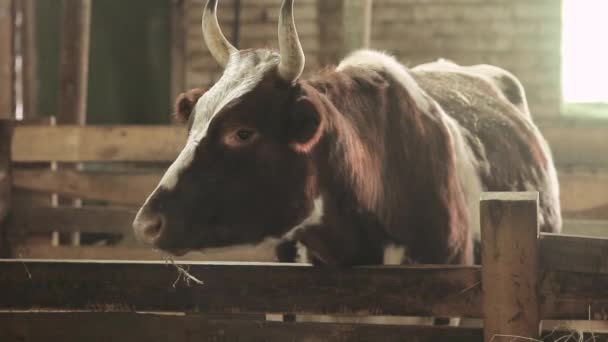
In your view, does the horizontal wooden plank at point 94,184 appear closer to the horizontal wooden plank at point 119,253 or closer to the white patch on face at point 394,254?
the horizontal wooden plank at point 119,253

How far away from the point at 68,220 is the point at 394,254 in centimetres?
332

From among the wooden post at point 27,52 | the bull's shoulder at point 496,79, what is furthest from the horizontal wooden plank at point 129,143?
the wooden post at point 27,52

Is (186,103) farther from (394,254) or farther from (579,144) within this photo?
(579,144)

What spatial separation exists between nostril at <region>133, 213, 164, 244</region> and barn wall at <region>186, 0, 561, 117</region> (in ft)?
19.3

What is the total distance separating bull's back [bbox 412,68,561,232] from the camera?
140 inches

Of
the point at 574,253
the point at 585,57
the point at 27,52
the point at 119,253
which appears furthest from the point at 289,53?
the point at 27,52

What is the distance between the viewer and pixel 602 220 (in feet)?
16.7

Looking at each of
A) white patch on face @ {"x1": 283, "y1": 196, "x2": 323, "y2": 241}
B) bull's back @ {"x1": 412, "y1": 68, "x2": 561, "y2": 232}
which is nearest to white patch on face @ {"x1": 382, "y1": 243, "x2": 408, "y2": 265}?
white patch on face @ {"x1": 283, "y1": 196, "x2": 323, "y2": 241}

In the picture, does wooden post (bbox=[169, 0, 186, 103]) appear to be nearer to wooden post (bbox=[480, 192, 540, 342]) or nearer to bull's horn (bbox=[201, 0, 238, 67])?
bull's horn (bbox=[201, 0, 238, 67])

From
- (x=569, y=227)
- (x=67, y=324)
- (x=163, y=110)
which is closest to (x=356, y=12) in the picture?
(x=569, y=227)

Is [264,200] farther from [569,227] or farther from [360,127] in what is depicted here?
[569,227]

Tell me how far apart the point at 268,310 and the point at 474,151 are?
1455 millimetres

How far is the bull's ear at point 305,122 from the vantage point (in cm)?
262

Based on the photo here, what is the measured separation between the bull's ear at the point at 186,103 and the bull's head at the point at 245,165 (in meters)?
0.22
